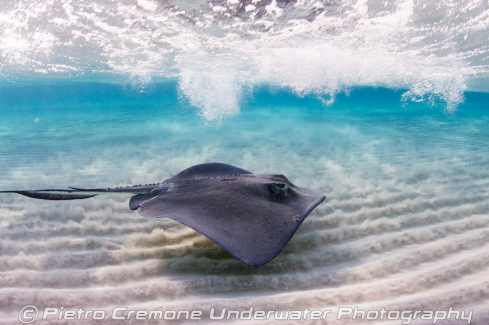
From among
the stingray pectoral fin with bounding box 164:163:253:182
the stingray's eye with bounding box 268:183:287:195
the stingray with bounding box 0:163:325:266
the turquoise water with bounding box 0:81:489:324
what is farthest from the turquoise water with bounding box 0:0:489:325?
the stingray pectoral fin with bounding box 164:163:253:182

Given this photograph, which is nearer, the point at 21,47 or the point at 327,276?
the point at 327,276

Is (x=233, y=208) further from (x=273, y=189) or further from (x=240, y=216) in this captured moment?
(x=273, y=189)

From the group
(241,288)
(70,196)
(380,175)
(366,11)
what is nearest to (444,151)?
(380,175)

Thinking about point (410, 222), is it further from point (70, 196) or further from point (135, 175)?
point (135, 175)

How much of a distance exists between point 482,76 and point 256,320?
3018cm

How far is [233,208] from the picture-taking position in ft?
7.44

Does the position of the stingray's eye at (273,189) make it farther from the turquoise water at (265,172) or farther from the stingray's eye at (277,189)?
the turquoise water at (265,172)

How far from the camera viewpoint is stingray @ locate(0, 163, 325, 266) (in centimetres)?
185

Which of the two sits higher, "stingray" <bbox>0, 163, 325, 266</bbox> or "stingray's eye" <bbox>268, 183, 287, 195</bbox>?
"stingray's eye" <bbox>268, 183, 287, 195</bbox>

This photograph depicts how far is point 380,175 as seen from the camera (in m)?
→ 5.21

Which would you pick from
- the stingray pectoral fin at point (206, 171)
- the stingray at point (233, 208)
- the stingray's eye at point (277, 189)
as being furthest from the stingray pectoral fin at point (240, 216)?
the stingray pectoral fin at point (206, 171)

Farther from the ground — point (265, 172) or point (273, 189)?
point (273, 189)

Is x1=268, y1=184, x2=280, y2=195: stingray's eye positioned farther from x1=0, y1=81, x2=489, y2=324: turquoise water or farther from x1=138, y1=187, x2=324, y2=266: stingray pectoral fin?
x1=0, y1=81, x2=489, y2=324: turquoise water

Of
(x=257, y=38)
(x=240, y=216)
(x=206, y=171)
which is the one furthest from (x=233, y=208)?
(x=257, y=38)
